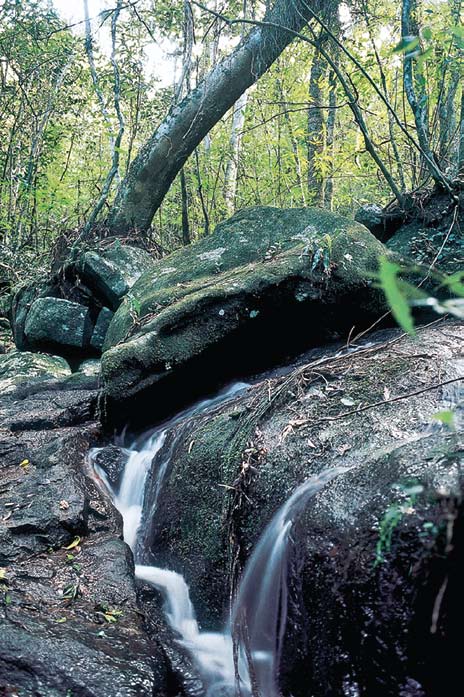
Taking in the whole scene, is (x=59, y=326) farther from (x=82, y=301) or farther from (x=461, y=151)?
(x=461, y=151)

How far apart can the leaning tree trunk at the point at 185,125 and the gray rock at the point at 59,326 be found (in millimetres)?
1982

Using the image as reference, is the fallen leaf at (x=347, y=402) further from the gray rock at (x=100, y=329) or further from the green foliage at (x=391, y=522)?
the gray rock at (x=100, y=329)

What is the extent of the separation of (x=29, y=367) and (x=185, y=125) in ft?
15.2

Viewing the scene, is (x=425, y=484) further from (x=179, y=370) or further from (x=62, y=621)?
(x=179, y=370)

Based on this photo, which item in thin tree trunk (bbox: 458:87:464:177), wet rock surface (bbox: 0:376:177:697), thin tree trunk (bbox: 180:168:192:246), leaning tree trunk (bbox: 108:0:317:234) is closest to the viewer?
wet rock surface (bbox: 0:376:177:697)

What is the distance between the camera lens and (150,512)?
12.6ft

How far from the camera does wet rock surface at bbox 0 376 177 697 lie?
7.61 ft

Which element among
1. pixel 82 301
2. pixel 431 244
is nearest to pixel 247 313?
pixel 431 244

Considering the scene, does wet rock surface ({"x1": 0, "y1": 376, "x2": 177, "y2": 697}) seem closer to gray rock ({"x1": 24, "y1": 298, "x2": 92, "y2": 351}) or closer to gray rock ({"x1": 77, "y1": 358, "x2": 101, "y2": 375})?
gray rock ({"x1": 77, "y1": 358, "x2": 101, "y2": 375})

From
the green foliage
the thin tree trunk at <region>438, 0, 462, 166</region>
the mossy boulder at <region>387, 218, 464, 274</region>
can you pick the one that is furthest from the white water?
the thin tree trunk at <region>438, 0, 462, 166</region>

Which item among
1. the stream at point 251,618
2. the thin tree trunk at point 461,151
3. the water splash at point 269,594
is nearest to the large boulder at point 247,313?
the stream at point 251,618

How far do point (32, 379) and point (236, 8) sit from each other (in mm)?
7904

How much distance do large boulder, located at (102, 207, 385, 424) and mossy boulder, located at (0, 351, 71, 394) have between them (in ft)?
5.74

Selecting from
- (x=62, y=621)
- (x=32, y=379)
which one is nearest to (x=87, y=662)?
(x=62, y=621)
